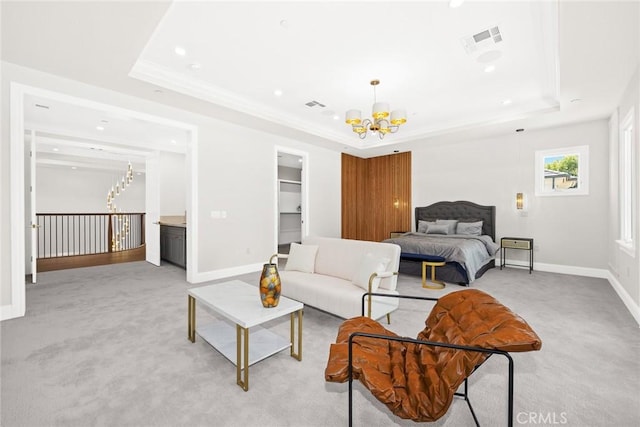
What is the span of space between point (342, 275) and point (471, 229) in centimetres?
401

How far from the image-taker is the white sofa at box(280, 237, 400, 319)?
9.04 ft

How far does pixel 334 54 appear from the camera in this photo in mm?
3199

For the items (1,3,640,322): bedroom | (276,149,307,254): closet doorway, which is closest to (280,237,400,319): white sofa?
(1,3,640,322): bedroom

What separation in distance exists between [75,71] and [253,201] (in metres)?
3.12

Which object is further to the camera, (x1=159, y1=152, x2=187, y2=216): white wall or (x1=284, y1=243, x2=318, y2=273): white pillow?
(x1=159, y1=152, x2=187, y2=216): white wall

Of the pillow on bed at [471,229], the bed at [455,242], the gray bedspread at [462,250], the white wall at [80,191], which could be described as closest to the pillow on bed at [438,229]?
the bed at [455,242]

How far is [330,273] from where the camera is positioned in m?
3.45

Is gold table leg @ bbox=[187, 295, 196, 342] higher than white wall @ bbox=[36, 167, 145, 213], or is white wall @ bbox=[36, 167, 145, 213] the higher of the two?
white wall @ bbox=[36, 167, 145, 213]

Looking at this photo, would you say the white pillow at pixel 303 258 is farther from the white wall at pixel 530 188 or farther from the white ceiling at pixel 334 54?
the white wall at pixel 530 188

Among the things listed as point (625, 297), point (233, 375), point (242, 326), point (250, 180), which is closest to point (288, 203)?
point (250, 180)

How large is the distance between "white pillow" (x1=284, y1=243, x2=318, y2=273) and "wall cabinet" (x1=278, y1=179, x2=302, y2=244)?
19.0ft

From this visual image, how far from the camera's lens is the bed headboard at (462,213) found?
6.11 metres

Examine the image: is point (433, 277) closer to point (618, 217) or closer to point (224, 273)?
point (618, 217)

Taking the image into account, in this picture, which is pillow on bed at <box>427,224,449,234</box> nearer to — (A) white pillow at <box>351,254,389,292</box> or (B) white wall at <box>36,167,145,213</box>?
(A) white pillow at <box>351,254,389,292</box>
